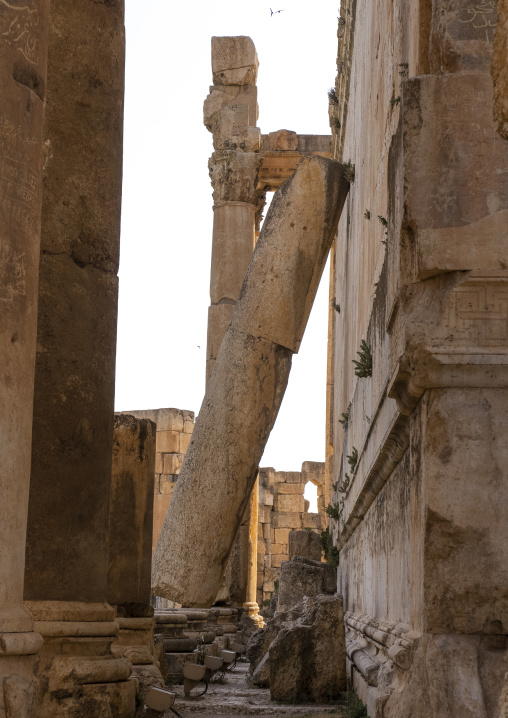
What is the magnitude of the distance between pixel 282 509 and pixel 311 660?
70.0ft

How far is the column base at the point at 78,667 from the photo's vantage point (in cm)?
524

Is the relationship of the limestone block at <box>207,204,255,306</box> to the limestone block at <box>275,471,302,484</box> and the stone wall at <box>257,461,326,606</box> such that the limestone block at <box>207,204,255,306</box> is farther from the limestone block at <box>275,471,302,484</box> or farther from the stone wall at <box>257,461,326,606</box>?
the limestone block at <box>275,471,302,484</box>

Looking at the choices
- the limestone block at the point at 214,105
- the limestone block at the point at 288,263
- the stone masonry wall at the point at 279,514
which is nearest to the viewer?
the limestone block at the point at 288,263

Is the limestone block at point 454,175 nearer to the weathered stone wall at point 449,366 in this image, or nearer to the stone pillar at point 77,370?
the weathered stone wall at point 449,366

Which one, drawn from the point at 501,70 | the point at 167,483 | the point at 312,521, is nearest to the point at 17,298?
the point at 501,70

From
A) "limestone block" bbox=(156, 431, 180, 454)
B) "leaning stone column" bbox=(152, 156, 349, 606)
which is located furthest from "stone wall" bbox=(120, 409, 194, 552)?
"leaning stone column" bbox=(152, 156, 349, 606)

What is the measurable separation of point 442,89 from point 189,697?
614 cm

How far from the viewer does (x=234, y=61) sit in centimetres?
1731

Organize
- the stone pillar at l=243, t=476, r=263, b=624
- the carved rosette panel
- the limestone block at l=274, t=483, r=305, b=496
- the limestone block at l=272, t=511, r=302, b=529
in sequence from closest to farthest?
the stone pillar at l=243, t=476, r=263, b=624 → the carved rosette panel → the limestone block at l=272, t=511, r=302, b=529 → the limestone block at l=274, t=483, r=305, b=496

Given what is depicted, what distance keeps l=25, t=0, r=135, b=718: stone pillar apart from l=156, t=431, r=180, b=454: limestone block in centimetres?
1753

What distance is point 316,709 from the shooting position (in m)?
7.46

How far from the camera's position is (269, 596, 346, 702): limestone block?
803cm

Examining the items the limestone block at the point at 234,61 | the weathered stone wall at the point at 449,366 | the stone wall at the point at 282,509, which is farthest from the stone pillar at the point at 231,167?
the stone wall at the point at 282,509

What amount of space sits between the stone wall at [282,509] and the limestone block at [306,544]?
1087 cm
